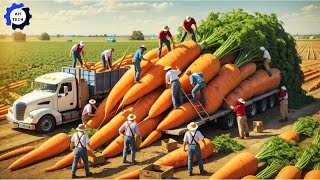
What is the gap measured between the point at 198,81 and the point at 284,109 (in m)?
4.34

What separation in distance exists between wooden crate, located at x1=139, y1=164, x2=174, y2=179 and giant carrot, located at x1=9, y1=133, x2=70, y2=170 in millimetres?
3759

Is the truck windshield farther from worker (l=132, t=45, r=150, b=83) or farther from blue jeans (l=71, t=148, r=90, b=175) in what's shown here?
blue jeans (l=71, t=148, r=90, b=175)

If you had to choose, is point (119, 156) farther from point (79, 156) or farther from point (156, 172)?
point (156, 172)

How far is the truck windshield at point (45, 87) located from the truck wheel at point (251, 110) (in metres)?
8.00

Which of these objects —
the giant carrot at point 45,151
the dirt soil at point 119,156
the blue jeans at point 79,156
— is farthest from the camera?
the giant carrot at point 45,151

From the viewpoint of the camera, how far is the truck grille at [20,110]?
540 inches

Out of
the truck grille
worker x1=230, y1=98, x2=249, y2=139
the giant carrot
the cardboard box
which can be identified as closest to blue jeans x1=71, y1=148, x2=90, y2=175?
the giant carrot

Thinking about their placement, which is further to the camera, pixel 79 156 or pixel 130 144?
pixel 130 144

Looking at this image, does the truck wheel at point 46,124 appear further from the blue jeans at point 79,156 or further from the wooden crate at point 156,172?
the wooden crate at point 156,172

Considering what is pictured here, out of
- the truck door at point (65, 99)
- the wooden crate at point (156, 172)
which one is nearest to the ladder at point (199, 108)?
the wooden crate at point (156, 172)

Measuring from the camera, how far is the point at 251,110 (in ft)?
51.5

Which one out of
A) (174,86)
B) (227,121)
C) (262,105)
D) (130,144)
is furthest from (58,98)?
(262,105)

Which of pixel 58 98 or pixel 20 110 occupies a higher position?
pixel 58 98

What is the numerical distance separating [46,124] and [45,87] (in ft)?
5.04
